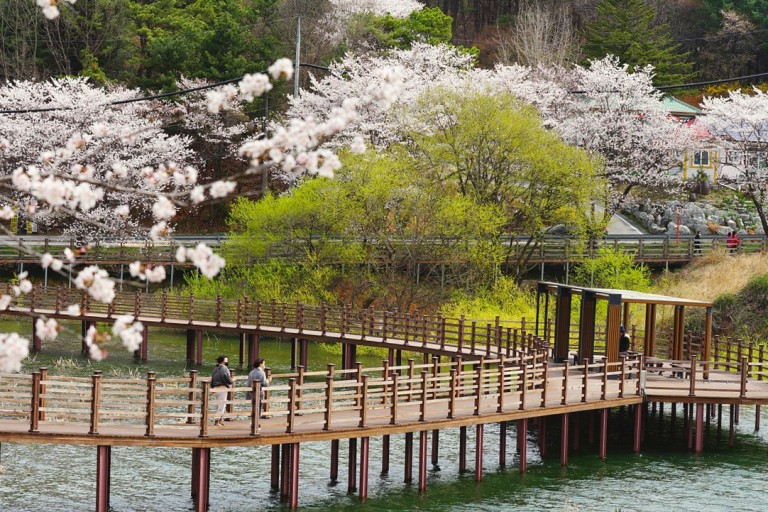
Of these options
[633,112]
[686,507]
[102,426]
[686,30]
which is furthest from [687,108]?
[102,426]

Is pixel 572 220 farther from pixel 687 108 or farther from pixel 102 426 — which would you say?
pixel 102 426

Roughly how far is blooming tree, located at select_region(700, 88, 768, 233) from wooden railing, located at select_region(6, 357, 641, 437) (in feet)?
109

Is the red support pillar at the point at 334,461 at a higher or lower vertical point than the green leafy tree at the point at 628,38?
lower

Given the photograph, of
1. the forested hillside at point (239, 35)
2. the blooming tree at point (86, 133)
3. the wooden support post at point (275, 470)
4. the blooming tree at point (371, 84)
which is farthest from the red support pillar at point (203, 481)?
the forested hillside at point (239, 35)

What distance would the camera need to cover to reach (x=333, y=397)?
929 inches

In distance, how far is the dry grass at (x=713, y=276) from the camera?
48250 mm

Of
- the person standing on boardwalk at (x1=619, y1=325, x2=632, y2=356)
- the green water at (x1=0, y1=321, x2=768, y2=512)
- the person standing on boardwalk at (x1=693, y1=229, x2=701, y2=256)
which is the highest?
the person standing on boardwalk at (x1=693, y1=229, x2=701, y2=256)

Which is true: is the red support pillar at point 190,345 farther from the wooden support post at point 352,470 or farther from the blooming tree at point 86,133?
the wooden support post at point 352,470

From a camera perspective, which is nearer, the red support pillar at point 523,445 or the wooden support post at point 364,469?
the wooden support post at point 364,469

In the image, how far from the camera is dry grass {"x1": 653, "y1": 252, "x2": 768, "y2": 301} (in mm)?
48250

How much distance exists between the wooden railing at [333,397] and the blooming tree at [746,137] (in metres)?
33.3

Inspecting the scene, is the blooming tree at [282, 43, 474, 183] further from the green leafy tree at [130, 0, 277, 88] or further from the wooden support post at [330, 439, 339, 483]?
the wooden support post at [330, 439, 339, 483]

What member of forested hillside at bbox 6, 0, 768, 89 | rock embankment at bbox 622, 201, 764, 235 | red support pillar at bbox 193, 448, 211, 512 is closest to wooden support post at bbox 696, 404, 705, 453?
red support pillar at bbox 193, 448, 211, 512

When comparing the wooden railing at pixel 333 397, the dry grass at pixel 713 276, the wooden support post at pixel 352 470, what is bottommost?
the wooden support post at pixel 352 470
